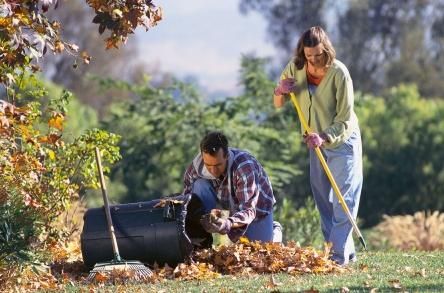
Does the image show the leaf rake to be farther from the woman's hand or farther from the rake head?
the woman's hand

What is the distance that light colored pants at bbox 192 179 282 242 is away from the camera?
381 inches

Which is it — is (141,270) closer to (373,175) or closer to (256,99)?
(256,99)

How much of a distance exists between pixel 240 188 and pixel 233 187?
158mm

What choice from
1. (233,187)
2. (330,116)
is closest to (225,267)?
(233,187)

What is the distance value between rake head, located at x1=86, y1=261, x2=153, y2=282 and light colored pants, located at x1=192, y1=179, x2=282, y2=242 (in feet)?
2.96

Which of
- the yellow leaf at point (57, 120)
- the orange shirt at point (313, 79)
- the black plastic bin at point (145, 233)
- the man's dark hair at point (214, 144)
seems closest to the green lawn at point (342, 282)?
the black plastic bin at point (145, 233)

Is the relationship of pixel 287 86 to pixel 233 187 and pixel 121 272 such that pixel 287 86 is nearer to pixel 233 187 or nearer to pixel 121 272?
pixel 233 187

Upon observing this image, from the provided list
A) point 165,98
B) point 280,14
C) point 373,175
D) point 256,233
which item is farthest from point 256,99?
point 280,14

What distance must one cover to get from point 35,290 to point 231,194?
1.84 m

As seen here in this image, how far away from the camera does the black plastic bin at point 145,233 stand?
29.7ft

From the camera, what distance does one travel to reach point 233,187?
962 cm

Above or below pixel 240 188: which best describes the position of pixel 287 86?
above

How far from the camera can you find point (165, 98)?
2289 centimetres

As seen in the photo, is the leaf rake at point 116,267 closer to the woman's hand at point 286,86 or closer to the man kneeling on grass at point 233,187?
the man kneeling on grass at point 233,187
